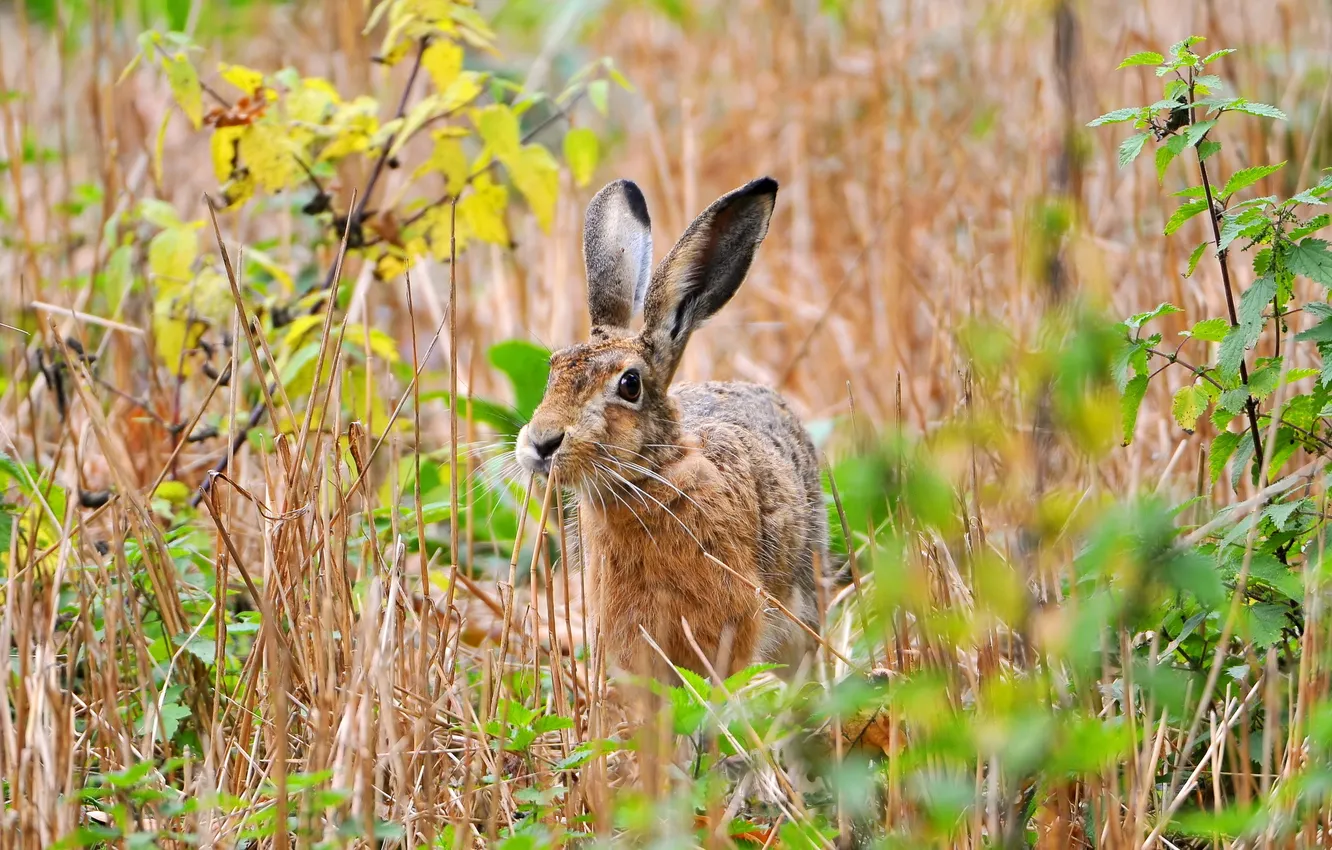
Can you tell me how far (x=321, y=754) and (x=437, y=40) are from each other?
270 centimetres

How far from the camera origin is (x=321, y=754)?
8.05ft

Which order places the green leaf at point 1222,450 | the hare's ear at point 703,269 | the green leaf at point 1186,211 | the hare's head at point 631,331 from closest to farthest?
the green leaf at point 1186,211
the green leaf at point 1222,450
the hare's head at point 631,331
the hare's ear at point 703,269

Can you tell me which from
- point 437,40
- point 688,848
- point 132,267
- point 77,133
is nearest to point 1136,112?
point 688,848

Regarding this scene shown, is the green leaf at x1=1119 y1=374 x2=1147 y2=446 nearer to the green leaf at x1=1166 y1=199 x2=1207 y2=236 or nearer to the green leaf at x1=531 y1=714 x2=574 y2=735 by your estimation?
the green leaf at x1=1166 y1=199 x2=1207 y2=236

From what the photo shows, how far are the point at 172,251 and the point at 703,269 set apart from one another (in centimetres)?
154

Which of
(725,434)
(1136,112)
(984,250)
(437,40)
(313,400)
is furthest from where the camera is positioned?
(984,250)

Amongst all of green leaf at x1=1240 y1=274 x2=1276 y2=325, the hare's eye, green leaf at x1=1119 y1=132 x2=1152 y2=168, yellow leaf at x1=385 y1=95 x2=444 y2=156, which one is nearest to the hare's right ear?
the hare's eye

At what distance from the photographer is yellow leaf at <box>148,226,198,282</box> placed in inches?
163

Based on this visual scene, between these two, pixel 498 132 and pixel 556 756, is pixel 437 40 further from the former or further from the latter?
pixel 556 756

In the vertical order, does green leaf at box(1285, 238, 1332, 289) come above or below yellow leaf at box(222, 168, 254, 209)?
below

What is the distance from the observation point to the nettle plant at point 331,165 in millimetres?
4094

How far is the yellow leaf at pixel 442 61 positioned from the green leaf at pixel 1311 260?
2.48 m

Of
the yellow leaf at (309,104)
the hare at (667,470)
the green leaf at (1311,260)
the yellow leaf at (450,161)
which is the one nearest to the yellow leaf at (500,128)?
the yellow leaf at (450,161)

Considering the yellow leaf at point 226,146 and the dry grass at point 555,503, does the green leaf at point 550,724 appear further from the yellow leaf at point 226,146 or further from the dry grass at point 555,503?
the yellow leaf at point 226,146
